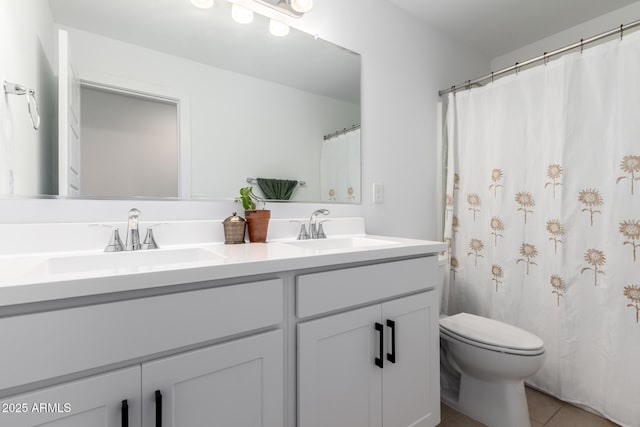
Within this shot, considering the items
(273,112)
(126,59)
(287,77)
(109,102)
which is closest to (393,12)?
(287,77)

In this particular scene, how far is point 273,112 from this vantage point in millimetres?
1523

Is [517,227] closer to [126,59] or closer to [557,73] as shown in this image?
[557,73]

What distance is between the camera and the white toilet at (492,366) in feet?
4.41

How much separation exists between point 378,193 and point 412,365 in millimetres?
932

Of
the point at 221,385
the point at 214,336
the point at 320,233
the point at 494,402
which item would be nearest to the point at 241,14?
the point at 320,233

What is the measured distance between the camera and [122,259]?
0.99 m

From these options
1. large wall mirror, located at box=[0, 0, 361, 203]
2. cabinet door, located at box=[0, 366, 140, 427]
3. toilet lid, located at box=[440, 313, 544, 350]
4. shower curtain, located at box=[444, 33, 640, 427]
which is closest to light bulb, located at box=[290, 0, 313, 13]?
large wall mirror, located at box=[0, 0, 361, 203]

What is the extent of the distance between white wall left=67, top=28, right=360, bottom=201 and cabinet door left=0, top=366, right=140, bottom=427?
780mm

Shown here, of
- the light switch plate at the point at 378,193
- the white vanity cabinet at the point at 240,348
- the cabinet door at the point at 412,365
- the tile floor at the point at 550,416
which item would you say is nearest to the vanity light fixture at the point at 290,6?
the light switch plate at the point at 378,193

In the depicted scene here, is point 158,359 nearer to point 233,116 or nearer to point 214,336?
point 214,336

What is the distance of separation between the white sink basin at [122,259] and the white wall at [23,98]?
0.29 m

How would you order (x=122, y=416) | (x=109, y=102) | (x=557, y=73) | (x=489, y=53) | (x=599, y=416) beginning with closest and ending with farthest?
(x=122, y=416) < (x=109, y=102) < (x=599, y=416) < (x=557, y=73) < (x=489, y=53)

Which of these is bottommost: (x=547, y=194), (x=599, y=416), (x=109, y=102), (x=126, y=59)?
(x=599, y=416)

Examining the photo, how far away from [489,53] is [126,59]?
2582mm
